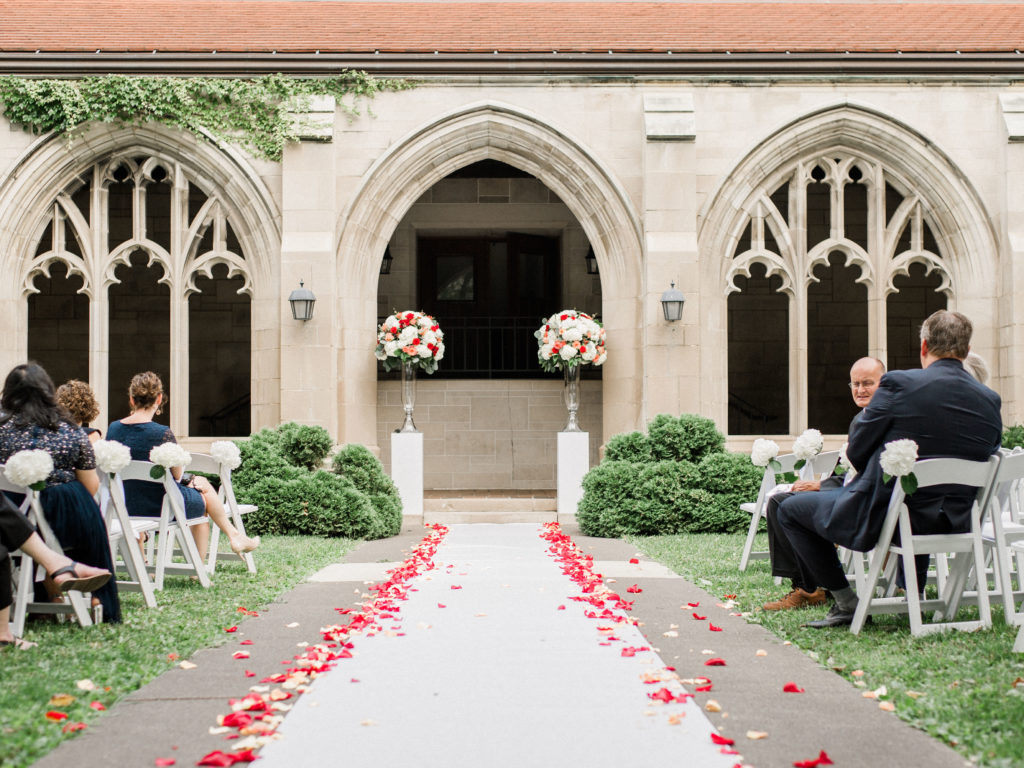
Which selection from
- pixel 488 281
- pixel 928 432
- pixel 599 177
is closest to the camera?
pixel 928 432

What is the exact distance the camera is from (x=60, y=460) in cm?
543

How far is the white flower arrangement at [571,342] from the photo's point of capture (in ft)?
38.7

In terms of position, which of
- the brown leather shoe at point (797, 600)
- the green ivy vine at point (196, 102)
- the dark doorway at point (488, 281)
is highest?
the green ivy vine at point (196, 102)

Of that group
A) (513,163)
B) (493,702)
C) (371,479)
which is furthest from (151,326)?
(493,702)

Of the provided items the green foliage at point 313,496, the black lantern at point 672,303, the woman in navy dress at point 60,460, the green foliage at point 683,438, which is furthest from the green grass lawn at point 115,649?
the black lantern at point 672,303

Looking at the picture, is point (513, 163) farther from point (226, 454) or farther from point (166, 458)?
point (166, 458)

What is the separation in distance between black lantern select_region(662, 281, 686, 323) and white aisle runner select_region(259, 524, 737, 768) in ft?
20.4

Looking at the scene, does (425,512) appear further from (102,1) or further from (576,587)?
(102,1)

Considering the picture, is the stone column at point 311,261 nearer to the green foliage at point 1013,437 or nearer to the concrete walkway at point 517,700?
the concrete walkway at point 517,700

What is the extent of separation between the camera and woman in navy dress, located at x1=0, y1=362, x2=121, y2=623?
5383 millimetres

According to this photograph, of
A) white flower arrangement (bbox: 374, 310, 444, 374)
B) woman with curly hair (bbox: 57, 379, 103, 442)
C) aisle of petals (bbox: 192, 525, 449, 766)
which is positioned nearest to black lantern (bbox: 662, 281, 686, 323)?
white flower arrangement (bbox: 374, 310, 444, 374)

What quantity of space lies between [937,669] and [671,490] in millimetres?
6085

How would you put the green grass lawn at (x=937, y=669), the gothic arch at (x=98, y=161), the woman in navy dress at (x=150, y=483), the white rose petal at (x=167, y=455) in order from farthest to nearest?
the gothic arch at (x=98, y=161), the woman in navy dress at (x=150, y=483), the white rose petal at (x=167, y=455), the green grass lawn at (x=937, y=669)

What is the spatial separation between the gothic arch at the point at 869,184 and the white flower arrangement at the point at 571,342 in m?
1.41
